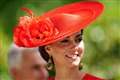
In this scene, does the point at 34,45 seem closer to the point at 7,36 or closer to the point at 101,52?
the point at 7,36

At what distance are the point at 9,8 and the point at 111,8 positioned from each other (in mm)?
549

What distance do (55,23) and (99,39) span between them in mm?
272

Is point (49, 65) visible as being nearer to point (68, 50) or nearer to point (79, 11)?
point (68, 50)

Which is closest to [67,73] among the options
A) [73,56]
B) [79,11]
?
[73,56]

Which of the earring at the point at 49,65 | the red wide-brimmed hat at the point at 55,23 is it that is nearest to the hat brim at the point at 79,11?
the red wide-brimmed hat at the point at 55,23

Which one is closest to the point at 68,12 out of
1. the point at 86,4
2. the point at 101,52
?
the point at 86,4

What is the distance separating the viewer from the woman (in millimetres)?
2758

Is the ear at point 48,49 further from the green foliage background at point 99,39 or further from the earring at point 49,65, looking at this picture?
the green foliage background at point 99,39

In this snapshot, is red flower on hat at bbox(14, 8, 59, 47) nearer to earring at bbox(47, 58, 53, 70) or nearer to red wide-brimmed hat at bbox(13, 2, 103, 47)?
red wide-brimmed hat at bbox(13, 2, 103, 47)

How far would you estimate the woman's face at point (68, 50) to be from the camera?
2.77m

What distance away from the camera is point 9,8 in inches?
116

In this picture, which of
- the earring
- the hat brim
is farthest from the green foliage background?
the earring

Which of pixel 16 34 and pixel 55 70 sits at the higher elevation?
pixel 16 34

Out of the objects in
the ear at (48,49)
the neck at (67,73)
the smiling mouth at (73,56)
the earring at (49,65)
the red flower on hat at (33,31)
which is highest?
the red flower on hat at (33,31)
